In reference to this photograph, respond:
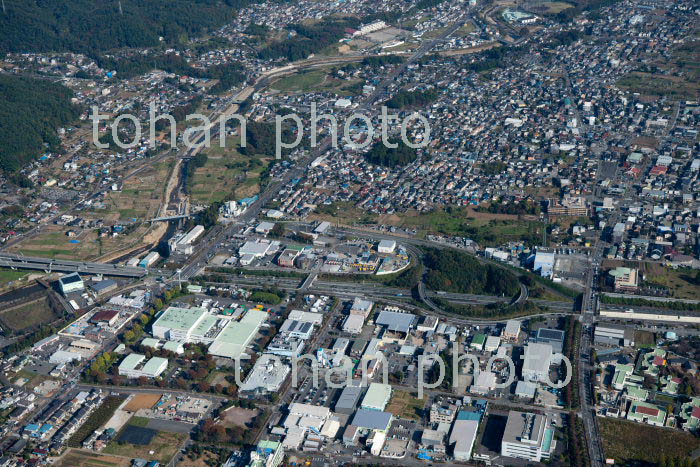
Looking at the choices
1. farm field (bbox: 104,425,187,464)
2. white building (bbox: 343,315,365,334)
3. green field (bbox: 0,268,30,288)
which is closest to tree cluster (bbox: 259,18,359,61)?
green field (bbox: 0,268,30,288)

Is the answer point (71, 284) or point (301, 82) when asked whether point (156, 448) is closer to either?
point (71, 284)

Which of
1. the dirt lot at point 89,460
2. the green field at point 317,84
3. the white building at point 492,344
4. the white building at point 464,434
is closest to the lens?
the white building at point 464,434

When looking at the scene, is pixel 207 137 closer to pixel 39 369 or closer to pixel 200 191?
pixel 200 191

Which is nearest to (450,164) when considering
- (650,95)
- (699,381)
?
(650,95)

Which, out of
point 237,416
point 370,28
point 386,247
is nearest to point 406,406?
point 237,416

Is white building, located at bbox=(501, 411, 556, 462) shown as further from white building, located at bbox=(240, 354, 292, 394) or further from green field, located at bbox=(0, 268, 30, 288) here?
green field, located at bbox=(0, 268, 30, 288)

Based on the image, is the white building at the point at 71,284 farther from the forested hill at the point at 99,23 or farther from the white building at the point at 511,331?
the forested hill at the point at 99,23

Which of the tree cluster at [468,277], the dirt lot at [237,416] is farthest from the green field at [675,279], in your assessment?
the dirt lot at [237,416]
